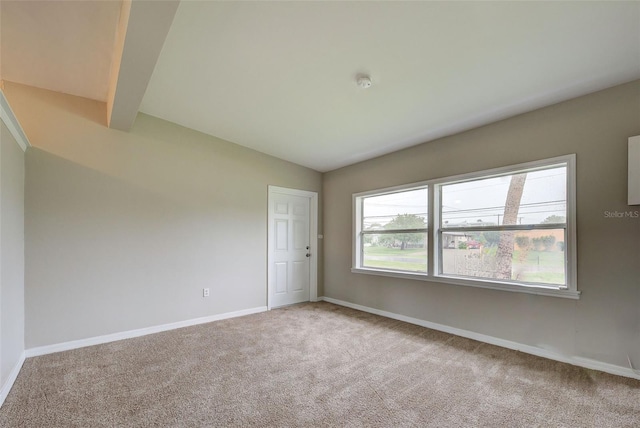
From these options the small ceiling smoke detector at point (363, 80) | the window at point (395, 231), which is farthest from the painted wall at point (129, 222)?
the small ceiling smoke detector at point (363, 80)

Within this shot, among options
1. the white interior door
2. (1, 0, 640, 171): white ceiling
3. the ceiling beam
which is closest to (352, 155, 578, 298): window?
(1, 0, 640, 171): white ceiling

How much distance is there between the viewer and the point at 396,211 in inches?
169

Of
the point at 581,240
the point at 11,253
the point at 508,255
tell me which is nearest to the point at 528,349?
the point at 508,255

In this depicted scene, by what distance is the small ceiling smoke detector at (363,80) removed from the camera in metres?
2.55

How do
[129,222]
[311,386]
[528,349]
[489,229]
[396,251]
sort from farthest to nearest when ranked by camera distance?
[396,251] < [129,222] < [489,229] < [528,349] < [311,386]

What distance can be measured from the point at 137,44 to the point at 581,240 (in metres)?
3.92

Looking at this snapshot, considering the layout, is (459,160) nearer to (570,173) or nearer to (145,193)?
(570,173)

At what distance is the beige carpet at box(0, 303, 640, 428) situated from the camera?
74.6 inches

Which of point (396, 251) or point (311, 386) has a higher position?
point (396, 251)

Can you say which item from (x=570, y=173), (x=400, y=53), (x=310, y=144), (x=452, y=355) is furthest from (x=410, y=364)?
(x=310, y=144)

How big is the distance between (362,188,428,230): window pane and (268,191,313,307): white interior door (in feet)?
3.63

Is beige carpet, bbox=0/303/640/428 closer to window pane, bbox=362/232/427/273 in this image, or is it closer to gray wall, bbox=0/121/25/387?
gray wall, bbox=0/121/25/387

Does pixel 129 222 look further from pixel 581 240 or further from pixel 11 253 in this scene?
pixel 581 240

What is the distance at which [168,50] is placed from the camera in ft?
7.79
